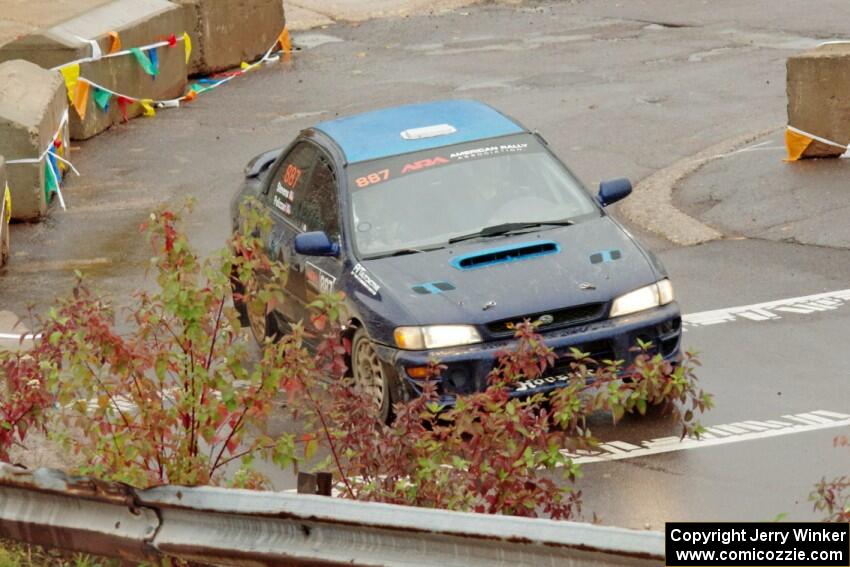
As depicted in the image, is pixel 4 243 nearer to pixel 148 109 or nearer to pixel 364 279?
pixel 364 279

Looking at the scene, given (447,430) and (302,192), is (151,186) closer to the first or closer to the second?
(302,192)

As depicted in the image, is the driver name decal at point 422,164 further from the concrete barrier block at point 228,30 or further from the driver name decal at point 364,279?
the concrete barrier block at point 228,30

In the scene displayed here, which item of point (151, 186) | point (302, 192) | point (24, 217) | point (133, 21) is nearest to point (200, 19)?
point (133, 21)

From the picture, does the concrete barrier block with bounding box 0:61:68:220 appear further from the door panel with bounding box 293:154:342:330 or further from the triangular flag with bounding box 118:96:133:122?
the door panel with bounding box 293:154:342:330

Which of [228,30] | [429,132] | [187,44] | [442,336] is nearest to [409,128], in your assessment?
[429,132]

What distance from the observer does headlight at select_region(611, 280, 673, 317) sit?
32.2 feet

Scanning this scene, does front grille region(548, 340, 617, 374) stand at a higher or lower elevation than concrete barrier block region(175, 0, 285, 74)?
higher

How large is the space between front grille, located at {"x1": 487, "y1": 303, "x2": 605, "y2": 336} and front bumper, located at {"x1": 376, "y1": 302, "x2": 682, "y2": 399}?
4cm

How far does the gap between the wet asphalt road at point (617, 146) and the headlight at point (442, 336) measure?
1.01 m

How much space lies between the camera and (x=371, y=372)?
10086 millimetres

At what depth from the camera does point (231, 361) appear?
23.2ft

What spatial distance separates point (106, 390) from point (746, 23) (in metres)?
19.4

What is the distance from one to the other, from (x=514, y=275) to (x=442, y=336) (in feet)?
2.11

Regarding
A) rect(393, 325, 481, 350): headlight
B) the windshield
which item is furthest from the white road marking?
the windshield
